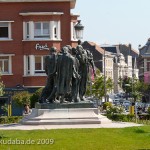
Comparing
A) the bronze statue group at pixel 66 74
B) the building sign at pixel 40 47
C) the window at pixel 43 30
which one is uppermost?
the window at pixel 43 30

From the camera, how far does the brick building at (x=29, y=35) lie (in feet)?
175

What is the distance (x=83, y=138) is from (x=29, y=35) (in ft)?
106

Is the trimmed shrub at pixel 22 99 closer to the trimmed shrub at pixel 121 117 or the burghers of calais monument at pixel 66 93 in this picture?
the trimmed shrub at pixel 121 117

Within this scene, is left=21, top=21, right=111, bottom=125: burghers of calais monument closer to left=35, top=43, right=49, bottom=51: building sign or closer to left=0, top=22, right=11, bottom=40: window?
left=35, top=43, right=49, bottom=51: building sign

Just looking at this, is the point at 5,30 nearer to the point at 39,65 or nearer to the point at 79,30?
the point at 39,65

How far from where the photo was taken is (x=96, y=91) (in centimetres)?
8225

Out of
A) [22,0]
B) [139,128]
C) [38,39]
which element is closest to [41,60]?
[38,39]

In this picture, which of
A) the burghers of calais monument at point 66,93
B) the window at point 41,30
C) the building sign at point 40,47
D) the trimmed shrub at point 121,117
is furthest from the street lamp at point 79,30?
the window at point 41,30

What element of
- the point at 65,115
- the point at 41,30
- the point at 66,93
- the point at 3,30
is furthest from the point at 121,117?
the point at 3,30

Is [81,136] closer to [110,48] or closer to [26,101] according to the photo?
[26,101]

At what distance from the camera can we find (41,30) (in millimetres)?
53625

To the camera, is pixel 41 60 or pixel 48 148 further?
pixel 41 60

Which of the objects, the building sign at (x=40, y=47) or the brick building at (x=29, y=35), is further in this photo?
the brick building at (x=29, y=35)

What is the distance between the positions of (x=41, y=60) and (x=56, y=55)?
24.7 meters
